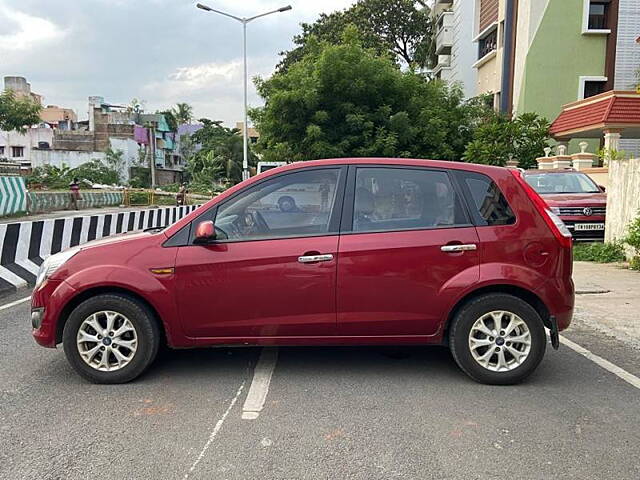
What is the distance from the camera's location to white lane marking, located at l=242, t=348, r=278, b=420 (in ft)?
13.2

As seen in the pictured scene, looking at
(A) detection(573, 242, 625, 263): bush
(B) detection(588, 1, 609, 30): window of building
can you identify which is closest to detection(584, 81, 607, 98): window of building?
(B) detection(588, 1, 609, 30): window of building

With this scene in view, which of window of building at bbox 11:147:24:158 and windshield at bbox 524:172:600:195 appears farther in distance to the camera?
window of building at bbox 11:147:24:158

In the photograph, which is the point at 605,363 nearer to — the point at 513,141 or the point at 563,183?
the point at 563,183

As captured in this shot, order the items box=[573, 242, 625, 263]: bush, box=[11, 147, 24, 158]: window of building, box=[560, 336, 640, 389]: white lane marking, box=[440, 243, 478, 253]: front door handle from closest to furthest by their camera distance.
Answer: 1. box=[440, 243, 478, 253]: front door handle
2. box=[560, 336, 640, 389]: white lane marking
3. box=[573, 242, 625, 263]: bush
4. box=[11, 147, 24, 158]: window of building

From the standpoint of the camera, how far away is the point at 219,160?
62844 millimetres

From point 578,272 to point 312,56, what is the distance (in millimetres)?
15902

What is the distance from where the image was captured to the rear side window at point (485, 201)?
4.55 m

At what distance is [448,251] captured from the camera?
175 inches

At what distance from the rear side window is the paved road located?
1336 millimetres

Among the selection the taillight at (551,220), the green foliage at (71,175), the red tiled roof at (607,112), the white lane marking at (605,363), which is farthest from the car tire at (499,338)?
the green foliage at (71,175)

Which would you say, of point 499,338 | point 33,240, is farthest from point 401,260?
Result: point 33,240

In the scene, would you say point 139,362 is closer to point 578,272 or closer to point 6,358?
point 6,358

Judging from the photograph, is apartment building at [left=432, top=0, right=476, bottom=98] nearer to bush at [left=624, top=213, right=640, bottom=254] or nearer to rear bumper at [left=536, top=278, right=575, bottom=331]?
bush at [left=624, top=213, right=640, bottom=254]

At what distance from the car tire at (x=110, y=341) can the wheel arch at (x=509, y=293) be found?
93.0 inches
